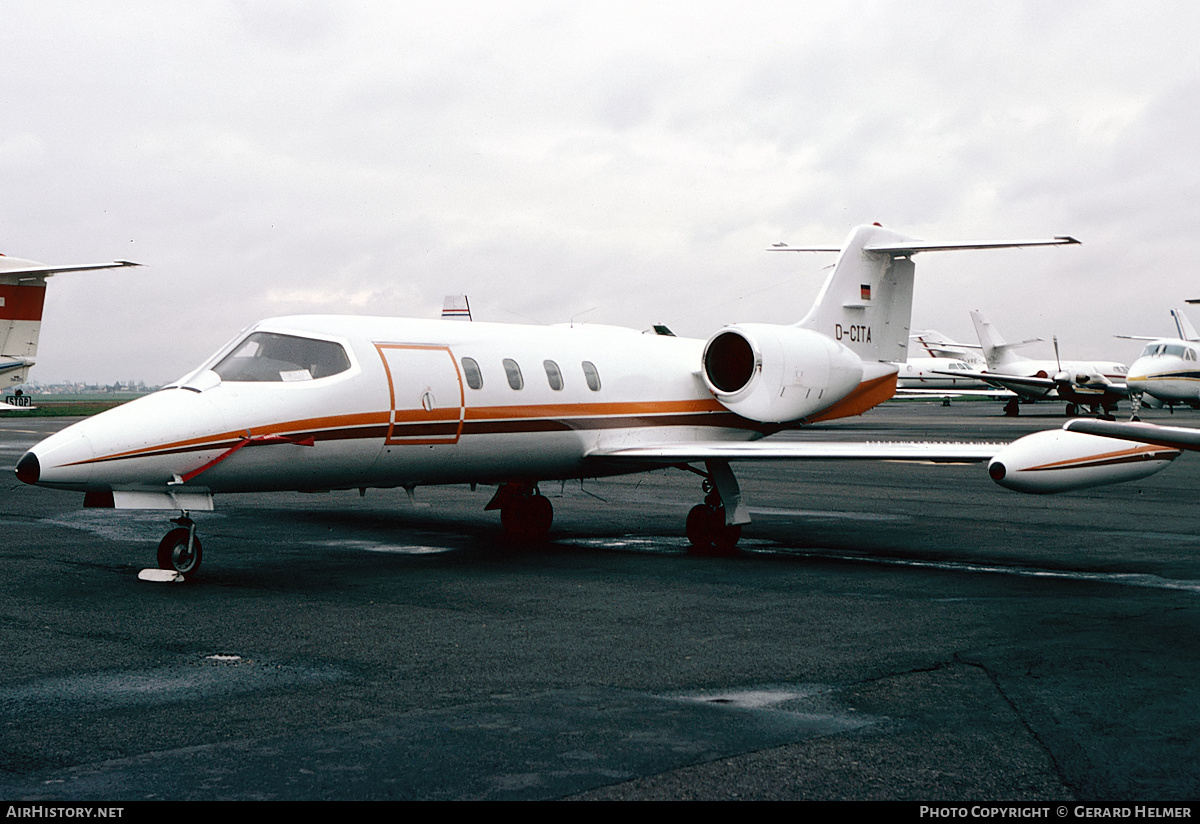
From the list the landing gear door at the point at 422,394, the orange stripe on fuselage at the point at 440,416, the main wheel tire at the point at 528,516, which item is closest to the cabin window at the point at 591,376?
the orange stripe on fuselage at the point at 440,416

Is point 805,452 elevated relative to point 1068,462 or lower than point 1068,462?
lower

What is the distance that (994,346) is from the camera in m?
66.9

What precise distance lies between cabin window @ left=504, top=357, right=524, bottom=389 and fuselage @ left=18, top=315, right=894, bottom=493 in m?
0.02

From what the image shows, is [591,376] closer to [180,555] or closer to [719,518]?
[719,518]

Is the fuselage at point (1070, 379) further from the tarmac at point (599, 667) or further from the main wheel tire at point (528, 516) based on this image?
the main wheel tire at point (528, 516)

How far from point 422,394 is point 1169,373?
35.2 m

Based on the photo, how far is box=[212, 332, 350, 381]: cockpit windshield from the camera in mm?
10406

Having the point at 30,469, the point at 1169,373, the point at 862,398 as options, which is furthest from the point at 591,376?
the point at 1169,373

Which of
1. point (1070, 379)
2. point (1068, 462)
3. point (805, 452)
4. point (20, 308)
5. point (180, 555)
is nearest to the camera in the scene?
point (180, 555)

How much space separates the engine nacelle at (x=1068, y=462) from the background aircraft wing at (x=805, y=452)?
0.49m

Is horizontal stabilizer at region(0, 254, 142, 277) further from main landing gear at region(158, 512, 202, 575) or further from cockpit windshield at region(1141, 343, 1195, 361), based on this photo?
cockpit windshield at region(1141, 343, 1195, 361)

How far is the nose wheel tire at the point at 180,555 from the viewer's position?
9938 millimetres

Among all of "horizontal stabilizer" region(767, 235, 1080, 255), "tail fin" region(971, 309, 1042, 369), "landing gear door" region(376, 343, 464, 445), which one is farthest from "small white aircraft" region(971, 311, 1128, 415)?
"landing gear door" region(376, 343, 464, 445)

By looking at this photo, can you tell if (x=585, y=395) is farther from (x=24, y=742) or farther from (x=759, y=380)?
(x=24, y=742)
